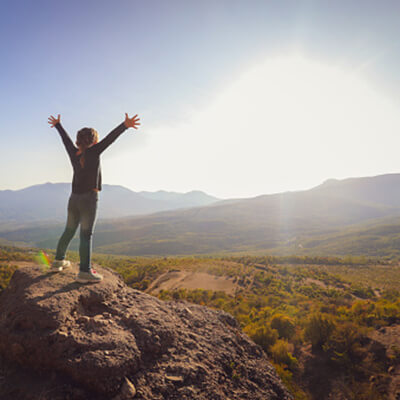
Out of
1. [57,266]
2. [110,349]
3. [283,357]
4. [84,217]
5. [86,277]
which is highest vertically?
[84,217]

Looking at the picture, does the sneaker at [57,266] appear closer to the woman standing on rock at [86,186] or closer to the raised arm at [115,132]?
the woman standing on rock at [86,186]

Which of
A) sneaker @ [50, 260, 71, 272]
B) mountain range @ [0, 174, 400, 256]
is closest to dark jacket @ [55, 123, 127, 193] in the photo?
sneaker @ [50, 260, 71, 272]

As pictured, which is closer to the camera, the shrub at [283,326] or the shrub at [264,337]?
the shrub at [264,337]

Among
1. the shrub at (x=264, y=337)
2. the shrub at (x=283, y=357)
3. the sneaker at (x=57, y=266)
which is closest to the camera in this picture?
the sneaker at (x=57, y=266)

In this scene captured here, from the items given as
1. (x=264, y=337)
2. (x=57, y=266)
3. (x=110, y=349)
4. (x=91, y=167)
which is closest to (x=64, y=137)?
(x=91, y=167)

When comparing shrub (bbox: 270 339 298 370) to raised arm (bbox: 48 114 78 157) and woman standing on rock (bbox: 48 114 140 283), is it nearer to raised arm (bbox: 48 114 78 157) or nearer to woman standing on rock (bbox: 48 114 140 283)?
woman standing on rock (bbox: 48 114 140 283)

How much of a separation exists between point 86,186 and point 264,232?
129 m

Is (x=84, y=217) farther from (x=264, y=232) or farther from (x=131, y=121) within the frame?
(x=264, y=232)

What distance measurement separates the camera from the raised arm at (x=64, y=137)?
4.27 metres

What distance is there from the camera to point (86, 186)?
3.98 meters

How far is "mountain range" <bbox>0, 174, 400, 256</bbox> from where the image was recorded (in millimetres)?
82250

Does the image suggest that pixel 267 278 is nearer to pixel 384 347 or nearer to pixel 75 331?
pixel 384 347

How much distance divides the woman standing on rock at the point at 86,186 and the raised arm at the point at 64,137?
0.05 meters

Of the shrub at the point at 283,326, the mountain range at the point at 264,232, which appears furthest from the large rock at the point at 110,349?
the mountain range at the point at 264,232
